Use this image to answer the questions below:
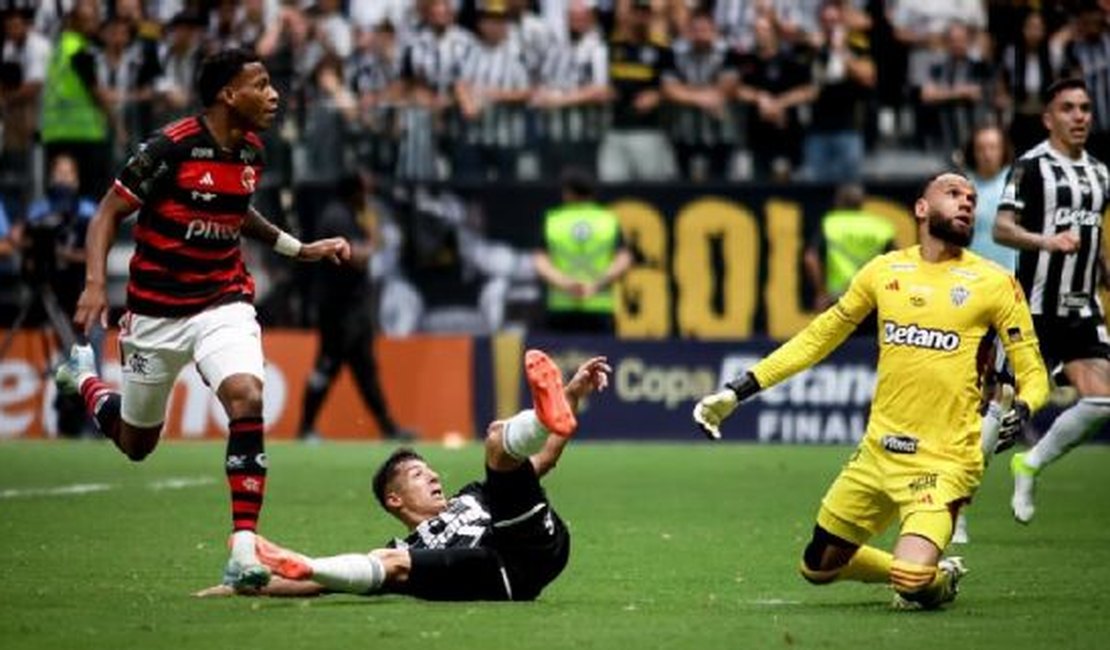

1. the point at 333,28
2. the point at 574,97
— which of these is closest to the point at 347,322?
the point at 574,97

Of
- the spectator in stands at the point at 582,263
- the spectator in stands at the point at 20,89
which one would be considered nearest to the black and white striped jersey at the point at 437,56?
the spectator in stands at the point at 582,263

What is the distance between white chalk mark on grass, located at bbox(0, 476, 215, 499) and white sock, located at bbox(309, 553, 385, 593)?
767 cm

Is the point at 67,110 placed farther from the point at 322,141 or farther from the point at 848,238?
the point at 848,238

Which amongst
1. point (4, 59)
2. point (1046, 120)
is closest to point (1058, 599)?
point (1046, 120)

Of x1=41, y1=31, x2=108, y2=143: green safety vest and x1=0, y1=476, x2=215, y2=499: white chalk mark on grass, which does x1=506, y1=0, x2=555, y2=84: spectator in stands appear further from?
x1=0, y1=476, x2=215, y2=499: white chalk mark on grass

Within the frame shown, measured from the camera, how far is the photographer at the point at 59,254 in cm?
2530

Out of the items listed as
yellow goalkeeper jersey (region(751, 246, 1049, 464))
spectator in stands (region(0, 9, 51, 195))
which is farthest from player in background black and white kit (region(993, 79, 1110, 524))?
spectator in stands (region(0, 9, 51, 195))

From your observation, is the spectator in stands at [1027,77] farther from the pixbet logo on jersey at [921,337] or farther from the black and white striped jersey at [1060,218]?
the pixbet logo on jersey at [921,337]

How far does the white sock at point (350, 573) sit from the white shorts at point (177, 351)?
1278 millimetres

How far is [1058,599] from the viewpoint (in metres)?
12.5

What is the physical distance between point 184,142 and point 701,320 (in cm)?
1440

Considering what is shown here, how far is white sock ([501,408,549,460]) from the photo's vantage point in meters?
11.2

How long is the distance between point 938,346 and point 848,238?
13694mm

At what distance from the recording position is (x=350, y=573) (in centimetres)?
1149
